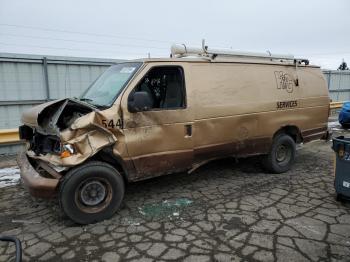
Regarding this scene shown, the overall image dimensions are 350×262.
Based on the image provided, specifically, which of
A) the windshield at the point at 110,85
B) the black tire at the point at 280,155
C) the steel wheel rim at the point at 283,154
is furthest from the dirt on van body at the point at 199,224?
the windshield at the point at 110,85

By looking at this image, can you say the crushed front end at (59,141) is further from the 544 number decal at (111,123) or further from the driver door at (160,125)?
the driver door at (160,125)

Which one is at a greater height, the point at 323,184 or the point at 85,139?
the point at 85,139

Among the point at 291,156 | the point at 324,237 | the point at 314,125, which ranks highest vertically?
the point at 314,125

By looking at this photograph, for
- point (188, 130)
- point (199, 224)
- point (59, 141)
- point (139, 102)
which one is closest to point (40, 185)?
point (59, 141)

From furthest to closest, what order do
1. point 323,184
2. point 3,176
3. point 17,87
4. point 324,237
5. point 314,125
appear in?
point 17,87
point 314,125
point 3,176
point 323,184
point 324,237

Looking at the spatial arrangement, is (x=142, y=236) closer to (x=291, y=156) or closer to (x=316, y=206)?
(x=316, y=206)

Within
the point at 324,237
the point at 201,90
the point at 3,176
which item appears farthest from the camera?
the point at 3,176

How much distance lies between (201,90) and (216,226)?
2.16 meters

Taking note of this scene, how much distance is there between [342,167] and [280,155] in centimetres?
190

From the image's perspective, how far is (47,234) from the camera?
4.11 meters

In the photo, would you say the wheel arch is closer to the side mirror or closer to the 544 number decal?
the side mirror

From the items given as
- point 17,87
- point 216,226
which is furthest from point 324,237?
point 17,87

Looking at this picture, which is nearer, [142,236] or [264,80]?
[142,236]

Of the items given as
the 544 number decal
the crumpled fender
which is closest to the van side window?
the 544 number decal
